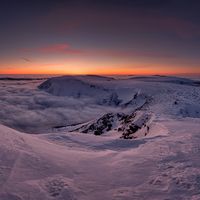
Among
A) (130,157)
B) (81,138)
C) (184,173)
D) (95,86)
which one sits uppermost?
(95,86)

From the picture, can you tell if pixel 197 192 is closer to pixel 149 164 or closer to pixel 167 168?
pixel 167 168

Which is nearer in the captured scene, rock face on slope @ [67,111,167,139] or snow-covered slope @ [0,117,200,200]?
snow-covered slope @ [0,117,200,200]

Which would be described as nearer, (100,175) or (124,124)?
(100,175)

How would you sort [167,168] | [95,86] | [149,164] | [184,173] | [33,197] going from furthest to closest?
[95,86]
[149,164]
[167,168]
[184,173]
[33,197]

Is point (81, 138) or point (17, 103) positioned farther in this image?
point (17, 103)

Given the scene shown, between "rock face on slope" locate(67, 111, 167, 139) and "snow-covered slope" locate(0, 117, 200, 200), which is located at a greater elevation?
"snow-covered slope" locate(0, 117, 200, 200)

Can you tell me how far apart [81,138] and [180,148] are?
17.6ft

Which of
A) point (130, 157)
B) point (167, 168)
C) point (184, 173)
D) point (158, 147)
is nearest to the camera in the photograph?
point (184, 173)

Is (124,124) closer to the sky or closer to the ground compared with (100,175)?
closer to the ground

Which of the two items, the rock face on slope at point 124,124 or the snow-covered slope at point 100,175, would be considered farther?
the rock face on slope at point 124,124

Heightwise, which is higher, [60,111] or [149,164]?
[149,164]

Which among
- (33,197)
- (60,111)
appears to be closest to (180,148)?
(33,197)

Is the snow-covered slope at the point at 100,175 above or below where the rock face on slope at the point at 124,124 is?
above

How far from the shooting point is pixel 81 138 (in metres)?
7.78
